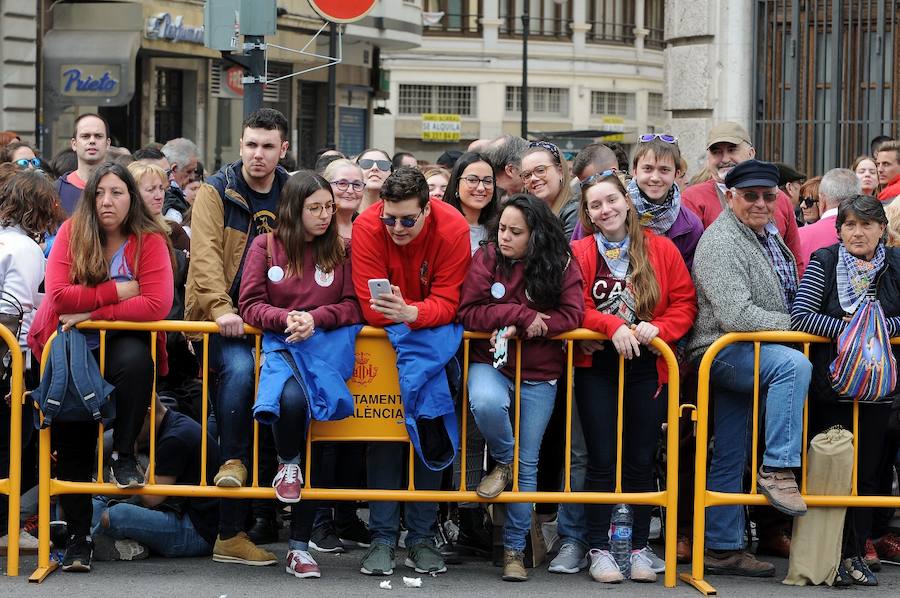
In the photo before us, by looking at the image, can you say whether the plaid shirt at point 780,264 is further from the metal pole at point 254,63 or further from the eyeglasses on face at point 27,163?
the eyeglasses on face at point 27,163

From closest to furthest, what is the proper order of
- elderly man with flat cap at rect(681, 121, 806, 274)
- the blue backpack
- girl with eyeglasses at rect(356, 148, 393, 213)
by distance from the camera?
the blue backpack, elderly man with flat cap at rect(681, 121, 806, 274), girl with eyeglasses at rect(356, 148, 393, 213)

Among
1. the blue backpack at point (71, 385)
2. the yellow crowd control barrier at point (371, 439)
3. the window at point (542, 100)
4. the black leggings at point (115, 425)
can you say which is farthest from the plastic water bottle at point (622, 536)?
the window at point (542, 100)

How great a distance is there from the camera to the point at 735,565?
288 inches

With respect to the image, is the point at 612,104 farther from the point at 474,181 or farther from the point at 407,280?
the point at 407,280

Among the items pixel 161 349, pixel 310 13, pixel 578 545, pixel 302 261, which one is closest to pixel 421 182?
pixel 302 261

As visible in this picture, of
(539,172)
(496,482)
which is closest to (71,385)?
(496,482)

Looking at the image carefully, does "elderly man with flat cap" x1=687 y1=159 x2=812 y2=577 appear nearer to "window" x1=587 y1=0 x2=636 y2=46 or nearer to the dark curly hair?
the dark curly hair

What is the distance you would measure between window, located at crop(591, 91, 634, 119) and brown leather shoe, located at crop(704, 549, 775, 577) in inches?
2015

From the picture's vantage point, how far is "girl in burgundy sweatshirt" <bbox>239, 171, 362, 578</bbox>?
273 inches

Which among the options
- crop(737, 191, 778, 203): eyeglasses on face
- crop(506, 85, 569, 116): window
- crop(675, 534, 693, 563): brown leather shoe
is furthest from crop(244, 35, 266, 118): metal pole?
crop(506, 85, 569, 116): window

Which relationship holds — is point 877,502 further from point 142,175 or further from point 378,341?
point 142,175

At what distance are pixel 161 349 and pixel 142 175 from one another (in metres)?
1.63

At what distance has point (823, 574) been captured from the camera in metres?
7.07

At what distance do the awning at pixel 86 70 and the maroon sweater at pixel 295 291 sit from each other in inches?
630
